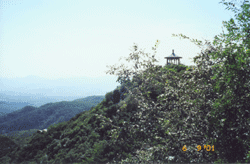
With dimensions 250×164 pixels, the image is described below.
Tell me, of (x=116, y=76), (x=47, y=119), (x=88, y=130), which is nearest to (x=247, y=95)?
(x=116, y=76)

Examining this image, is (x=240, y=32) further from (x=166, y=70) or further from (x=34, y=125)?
(x=34, y=125)

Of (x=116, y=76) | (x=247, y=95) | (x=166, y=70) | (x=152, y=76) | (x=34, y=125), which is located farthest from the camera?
(x=34, y=125)

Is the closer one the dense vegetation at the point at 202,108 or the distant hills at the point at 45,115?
the dense vegetation at the point at 202,108

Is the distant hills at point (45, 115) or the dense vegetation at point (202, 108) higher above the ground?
the dense vegetation at point (202, 108)

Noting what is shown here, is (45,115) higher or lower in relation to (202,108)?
lower

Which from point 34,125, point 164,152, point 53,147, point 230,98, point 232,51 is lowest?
point 34,125

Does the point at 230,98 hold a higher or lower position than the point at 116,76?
lower

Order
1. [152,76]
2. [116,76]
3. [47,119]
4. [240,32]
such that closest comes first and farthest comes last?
[240,32] < [152,76] < [116,76] < [47,119]

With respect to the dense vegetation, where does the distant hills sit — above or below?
below

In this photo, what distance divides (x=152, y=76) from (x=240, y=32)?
1401 millimetres

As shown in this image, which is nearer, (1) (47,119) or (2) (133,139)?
(2) (133,139)

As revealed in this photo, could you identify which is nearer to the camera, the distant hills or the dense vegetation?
the dense vegetation

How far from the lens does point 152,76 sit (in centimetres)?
304

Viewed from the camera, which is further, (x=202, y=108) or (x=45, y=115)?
(x=45, y=115)
